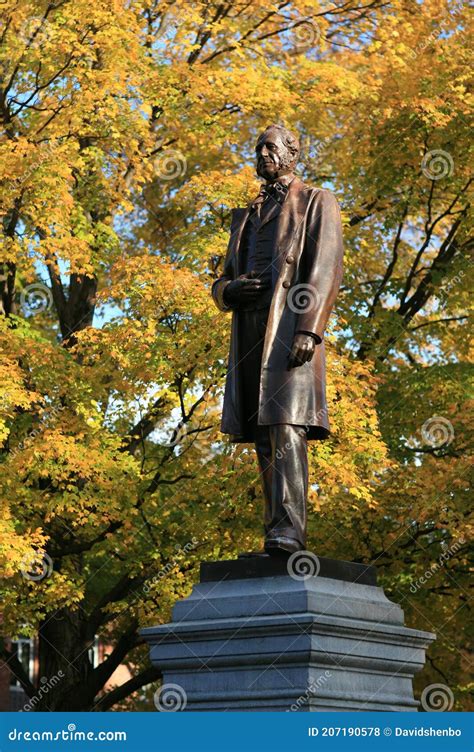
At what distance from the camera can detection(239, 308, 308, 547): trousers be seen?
27.5 feet

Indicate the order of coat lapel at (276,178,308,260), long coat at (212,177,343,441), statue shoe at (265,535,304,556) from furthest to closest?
1. coat lapel at (276,178,308,260)
2. long coat at (212,177,343,441)
3. statue shoe at (265,535,304,556)

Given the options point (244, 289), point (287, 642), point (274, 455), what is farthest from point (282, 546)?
point (244, 289)

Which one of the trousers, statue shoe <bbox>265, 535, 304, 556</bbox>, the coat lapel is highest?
the coat lapel

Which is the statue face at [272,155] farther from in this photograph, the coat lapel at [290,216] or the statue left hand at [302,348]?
the statue left hand at [302,348]

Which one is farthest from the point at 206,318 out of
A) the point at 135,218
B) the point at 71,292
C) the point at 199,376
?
the point at 135,218

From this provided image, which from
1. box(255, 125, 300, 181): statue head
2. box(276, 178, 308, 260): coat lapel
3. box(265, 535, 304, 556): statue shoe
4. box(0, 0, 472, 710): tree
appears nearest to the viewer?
box(265, 535, 304, 556): statue shoe

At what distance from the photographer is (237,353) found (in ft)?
29.3

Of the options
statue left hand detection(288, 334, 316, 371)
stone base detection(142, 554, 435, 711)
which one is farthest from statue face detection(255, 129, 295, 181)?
stone base detection(142, 554, 435, 711)

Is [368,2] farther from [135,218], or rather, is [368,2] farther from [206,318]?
[206,318]

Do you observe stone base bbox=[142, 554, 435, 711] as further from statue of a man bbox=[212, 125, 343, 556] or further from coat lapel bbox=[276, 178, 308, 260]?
coat lapel bbox=[276, 178, 308, 260]

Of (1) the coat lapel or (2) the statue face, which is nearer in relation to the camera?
(1) the coat lapel

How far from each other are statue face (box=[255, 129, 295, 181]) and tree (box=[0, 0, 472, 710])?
7.62m

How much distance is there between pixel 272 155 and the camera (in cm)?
900

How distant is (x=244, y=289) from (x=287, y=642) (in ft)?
8.08
